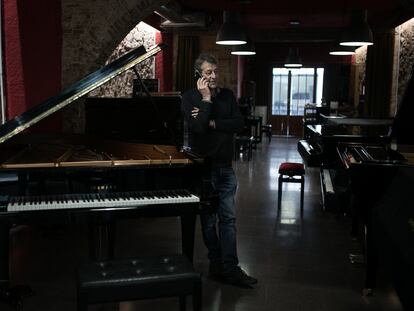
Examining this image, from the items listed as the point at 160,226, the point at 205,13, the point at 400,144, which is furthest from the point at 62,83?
the point at 205,13

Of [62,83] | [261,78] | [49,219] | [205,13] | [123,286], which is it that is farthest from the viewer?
[261,78]

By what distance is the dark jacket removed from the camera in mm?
3455

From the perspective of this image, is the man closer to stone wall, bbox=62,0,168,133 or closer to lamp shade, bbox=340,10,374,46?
stone wall, bbox=62,0,168,133

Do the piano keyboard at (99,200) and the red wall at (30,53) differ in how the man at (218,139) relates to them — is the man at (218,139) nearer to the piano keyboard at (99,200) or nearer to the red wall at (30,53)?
the piano keyboard at (99,200)

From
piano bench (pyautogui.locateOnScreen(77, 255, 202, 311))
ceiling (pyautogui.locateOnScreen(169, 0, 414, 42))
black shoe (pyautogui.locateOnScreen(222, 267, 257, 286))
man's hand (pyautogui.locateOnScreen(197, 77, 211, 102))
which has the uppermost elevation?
ceiling (pyautogui.locateOnScreen(169, 0, 414, 42))

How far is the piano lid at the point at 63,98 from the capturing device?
2988mm

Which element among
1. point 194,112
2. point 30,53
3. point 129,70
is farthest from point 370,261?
point 129,70

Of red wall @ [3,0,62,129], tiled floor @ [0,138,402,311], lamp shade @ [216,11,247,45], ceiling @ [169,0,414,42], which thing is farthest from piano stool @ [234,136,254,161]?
red wall @ [3,0,62,129]

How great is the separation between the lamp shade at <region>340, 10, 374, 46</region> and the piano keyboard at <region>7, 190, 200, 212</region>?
4.18m

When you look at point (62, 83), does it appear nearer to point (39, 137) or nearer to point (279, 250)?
point (39, 137)

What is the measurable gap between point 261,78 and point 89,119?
1343 centimetres

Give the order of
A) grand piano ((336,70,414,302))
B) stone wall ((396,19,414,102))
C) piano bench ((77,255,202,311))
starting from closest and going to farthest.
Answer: piano bench ((77,255,202,311)), grand piano ((336,70,414,302)), stone wall ((396,19,414,102))

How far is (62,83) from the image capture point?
18.0ft

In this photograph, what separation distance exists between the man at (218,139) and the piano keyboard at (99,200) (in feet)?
1.73
